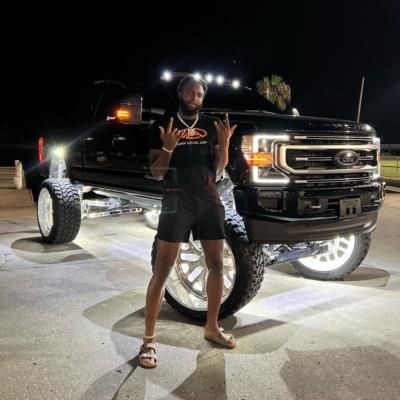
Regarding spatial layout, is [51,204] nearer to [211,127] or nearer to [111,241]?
[111,241]

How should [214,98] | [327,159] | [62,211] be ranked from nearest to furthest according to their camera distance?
1. [327,159]
2. [214,98]
3. [62,211]

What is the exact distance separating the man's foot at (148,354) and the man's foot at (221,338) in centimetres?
47

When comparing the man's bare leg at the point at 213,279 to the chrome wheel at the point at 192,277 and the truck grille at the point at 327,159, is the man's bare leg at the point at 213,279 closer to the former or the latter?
the chrome wheel at the point at 192,277

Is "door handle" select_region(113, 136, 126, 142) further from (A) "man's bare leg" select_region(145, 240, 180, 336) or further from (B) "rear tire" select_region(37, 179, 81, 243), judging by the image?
(A) "man's bare leg" select_region(145, 240, 180, 336)

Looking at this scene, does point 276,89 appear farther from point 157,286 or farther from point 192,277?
point 157,286

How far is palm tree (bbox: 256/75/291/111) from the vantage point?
2700cm

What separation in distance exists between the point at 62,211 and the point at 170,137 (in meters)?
3.71

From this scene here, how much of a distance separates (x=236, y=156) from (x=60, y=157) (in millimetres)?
4001

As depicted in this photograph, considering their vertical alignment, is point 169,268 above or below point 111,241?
above

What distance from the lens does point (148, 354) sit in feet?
11.6

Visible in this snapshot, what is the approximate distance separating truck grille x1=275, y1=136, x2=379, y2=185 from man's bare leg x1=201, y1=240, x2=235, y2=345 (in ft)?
2.78

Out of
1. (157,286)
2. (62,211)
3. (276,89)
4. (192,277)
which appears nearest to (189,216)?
(157,286)

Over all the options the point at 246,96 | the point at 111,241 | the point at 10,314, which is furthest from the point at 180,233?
the point at 111,241

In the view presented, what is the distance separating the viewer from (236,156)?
4.12 m
